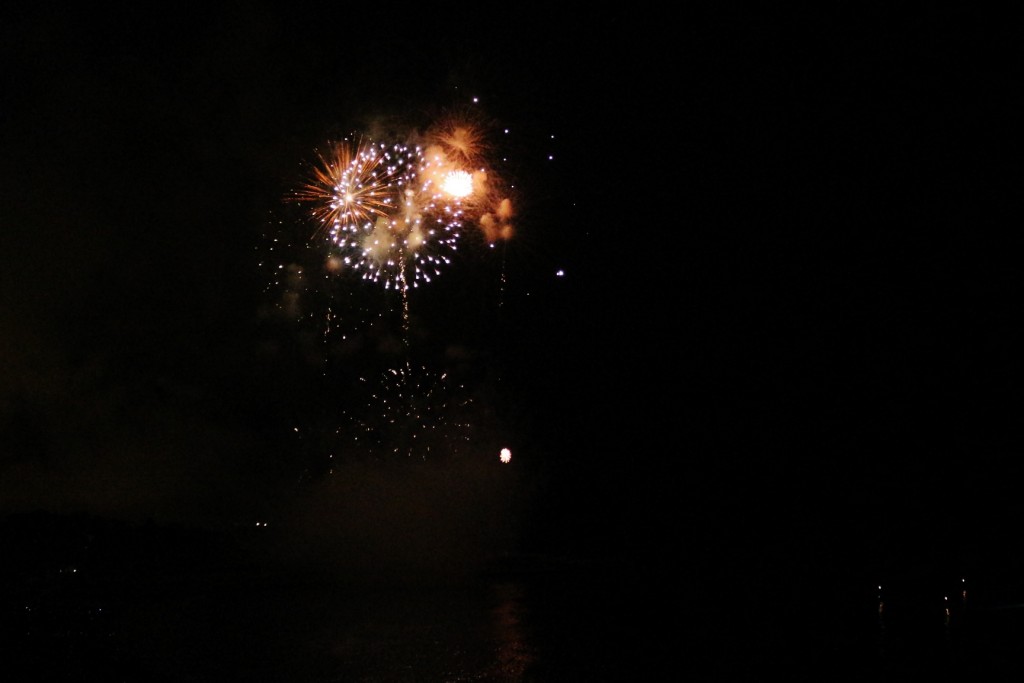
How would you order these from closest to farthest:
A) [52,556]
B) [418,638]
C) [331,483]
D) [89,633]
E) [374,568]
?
[89,633], [418,638], [52,556], [374,568], [331,483]

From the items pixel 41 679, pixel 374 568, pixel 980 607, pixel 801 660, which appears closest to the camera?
pixel 41 679

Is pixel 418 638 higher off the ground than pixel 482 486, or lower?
lower

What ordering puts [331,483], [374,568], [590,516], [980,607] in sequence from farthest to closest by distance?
[331,483], [590,516], [374,568], [980,607]

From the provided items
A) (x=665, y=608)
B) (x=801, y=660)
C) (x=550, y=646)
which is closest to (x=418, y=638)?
(x=550, y=646)

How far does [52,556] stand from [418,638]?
321 inches

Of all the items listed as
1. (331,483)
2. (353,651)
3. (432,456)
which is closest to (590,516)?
(432,456)

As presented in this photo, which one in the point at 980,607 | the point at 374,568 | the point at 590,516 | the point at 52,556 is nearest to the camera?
the point at 980,607

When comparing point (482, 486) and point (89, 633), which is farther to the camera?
point (482, 486)

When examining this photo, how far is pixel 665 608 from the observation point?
10.0 meters

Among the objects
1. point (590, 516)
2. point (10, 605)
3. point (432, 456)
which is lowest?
point (10, 605)

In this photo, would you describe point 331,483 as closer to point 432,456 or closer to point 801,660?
point 432,456

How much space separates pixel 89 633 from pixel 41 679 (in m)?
2.74

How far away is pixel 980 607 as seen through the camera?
9.86 metres

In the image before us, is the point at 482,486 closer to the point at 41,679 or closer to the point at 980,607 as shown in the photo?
the point at 980,607
